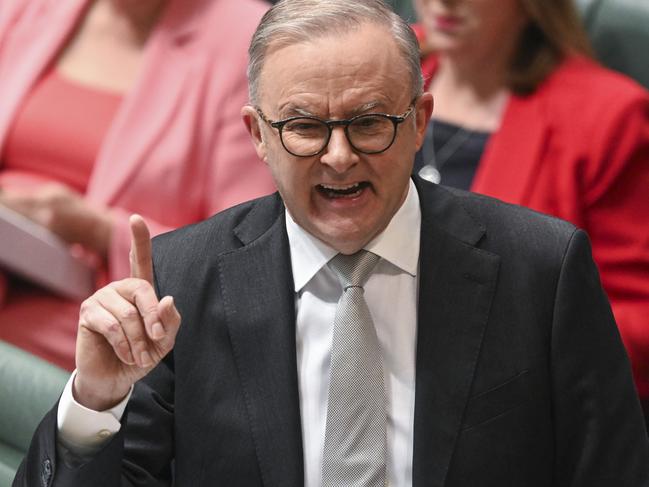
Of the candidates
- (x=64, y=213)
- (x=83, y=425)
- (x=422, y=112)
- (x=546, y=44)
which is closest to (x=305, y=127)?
(x=422, y=112)

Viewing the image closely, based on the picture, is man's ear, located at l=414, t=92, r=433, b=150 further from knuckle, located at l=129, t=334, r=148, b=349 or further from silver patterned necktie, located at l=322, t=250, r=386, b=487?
knuckle, located at l=129, t=334, r=148, b=349

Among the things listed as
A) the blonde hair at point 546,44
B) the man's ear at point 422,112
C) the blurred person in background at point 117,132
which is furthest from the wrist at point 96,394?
the blonde hair at point 546,44

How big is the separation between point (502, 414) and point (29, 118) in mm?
1038

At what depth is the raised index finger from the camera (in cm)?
114

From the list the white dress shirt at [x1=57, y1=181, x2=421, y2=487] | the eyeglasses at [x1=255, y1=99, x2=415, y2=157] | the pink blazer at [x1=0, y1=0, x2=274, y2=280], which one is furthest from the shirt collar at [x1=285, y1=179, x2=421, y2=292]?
the pink blazer at [x1=0, y1=0, x2=274, y2=280]

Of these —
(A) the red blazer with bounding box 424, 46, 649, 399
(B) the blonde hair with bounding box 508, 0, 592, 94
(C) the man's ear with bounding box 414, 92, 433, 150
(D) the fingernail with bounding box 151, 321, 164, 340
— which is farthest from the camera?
(B) the blonde hair with bounding box 508, 0, 592, 94

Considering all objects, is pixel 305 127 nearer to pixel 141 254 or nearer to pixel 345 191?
pixel 345 191

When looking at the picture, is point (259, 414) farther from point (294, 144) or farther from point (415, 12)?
point (415, 12)

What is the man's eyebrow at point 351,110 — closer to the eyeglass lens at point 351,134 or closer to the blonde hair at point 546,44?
the eyeglass lens at point 351,134

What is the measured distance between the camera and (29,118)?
1.96m

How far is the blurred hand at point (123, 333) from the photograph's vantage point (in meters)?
1.11

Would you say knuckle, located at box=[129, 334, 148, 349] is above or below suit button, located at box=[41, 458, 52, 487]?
above

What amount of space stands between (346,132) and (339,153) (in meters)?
0.02

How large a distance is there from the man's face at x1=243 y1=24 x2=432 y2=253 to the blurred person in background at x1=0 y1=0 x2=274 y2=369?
0.70 metres
